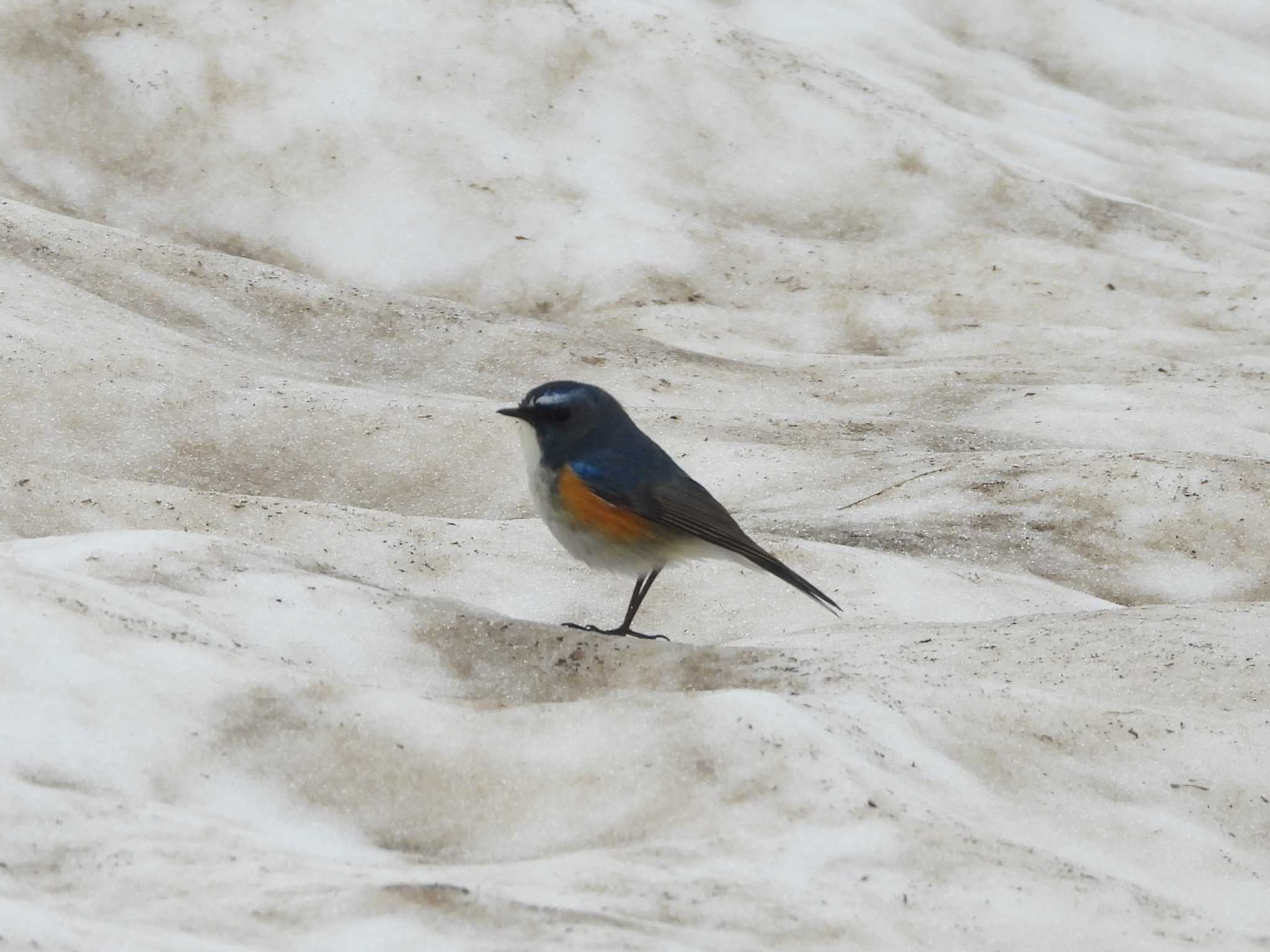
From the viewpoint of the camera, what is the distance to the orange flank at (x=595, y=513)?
5.63 metres

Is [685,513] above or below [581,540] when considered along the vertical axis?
above

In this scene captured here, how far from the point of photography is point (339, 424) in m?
8.52

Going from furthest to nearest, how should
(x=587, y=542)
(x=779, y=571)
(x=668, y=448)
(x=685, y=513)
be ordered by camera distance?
(x=668, y=448)
(x=587, y=542)
(x=685, y=513)
(x=779, y=571)

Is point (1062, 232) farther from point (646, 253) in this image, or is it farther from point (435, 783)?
point (435, 783)

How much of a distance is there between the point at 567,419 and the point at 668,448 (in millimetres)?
2926

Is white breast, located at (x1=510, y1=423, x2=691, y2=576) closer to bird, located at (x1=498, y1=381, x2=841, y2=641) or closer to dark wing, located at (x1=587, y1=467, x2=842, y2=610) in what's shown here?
bird, located at (x1=498, y1=381, x2=841, y2=641)

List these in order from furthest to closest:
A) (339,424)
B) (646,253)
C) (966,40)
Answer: (966,40) < (646,253) < (339,424)

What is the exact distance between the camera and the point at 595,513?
5.64 metres

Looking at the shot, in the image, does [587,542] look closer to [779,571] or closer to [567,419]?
[567,419]

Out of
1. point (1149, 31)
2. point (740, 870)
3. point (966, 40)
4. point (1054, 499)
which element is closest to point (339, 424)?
point (1054, 499)

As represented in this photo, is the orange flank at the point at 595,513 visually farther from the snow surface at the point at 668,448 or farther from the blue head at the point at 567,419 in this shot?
the snow surface at the point at 668,448

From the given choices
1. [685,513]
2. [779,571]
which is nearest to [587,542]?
[685,513]

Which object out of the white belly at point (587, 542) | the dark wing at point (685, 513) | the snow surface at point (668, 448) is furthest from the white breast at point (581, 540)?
the snow surface at point (668, 448)

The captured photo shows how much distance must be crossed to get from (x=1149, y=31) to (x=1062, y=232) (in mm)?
4587
